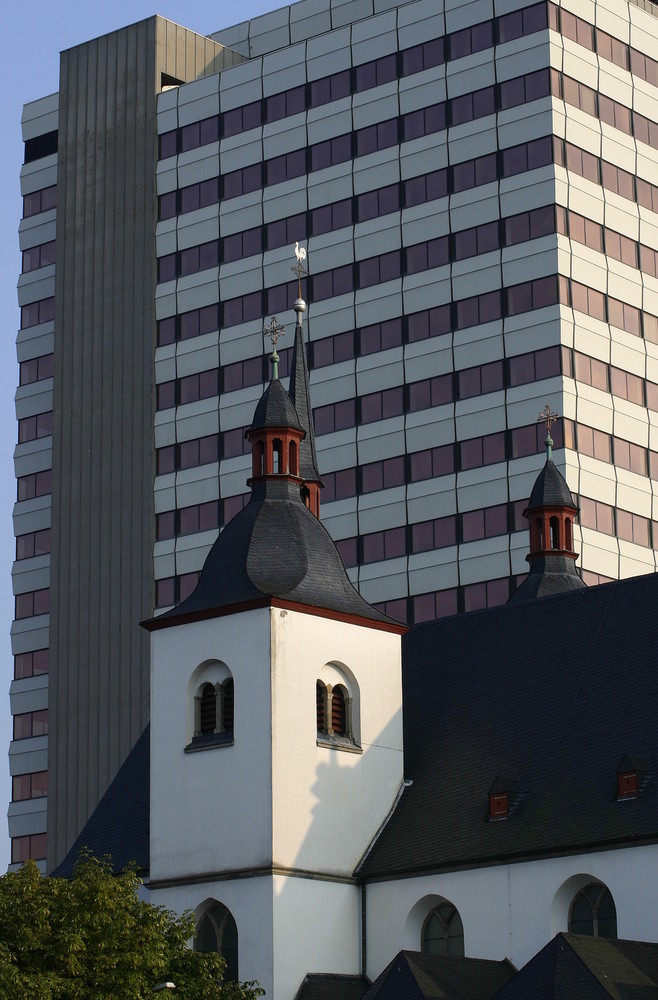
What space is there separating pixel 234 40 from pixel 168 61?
18.5 feet

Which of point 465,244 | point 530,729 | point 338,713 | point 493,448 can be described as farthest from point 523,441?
point 530,729

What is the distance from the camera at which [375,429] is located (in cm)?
9862

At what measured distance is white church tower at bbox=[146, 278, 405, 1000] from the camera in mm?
57219

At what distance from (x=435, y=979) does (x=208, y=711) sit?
11.0 metres

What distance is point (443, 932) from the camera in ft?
187

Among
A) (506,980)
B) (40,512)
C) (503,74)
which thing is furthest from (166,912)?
(40,512)

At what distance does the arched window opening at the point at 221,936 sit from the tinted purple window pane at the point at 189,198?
56.7 meters

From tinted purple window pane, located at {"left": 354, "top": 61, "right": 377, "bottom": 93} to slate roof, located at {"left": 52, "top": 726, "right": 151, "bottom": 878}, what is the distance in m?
42.3

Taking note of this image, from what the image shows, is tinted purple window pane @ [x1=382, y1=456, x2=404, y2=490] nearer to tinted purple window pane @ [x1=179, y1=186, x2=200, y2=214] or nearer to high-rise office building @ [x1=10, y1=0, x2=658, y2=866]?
high-rise office building @ [x1=10, y1=0, x2=658, y2=866]

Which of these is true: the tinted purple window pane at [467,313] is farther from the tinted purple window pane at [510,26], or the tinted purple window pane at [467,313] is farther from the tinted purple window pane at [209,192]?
the tinted purple window pane at [209,192]

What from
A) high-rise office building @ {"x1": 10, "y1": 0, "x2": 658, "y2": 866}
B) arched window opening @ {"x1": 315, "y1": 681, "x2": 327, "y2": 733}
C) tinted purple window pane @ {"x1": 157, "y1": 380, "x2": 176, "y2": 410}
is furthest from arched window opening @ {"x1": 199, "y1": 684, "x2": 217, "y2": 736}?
tinted purple window pane @ {"x1": 157, "y1": 380, "x2": 176, "y2": 410}

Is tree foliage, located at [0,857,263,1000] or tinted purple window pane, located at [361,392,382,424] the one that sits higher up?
tinted purple window pane, located at [361,392,382,424]

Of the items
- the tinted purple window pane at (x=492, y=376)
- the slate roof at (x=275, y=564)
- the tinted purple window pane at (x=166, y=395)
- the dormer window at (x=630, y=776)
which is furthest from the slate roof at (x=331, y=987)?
the tinted purple window pane at (x=166, y=395)

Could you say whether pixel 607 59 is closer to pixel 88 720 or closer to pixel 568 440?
pixel 568 440
